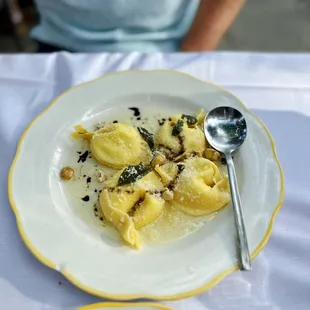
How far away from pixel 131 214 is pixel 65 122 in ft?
0.84

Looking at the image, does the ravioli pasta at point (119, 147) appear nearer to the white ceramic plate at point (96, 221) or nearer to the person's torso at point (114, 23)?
the white ceramic plate at point (96, 221)

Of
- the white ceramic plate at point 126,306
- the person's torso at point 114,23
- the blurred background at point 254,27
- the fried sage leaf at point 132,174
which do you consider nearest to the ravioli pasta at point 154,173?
the fried sage leaf at point 132,174

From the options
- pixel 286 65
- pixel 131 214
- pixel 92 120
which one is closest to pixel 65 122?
pixel 92 120

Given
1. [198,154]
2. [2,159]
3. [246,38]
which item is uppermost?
[198,154]

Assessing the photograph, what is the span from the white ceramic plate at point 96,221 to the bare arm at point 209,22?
10.9 inches

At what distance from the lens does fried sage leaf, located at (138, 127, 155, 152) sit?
Answer: 892 millimetres

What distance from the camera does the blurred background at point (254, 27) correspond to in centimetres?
212

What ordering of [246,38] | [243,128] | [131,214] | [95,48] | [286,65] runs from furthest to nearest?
[246,38], [95,48], [286,65], [243,128], [131,214]

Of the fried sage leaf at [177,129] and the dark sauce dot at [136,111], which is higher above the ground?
the fried sage leaf at [177,129]

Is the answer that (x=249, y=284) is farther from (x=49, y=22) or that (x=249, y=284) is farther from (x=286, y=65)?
(x=49, y=22)

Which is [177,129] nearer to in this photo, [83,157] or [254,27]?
[83,157]

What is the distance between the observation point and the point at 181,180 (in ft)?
2.64

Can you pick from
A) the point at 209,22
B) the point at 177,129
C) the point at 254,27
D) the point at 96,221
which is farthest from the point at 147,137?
the point at 254,27

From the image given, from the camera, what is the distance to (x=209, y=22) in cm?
121
